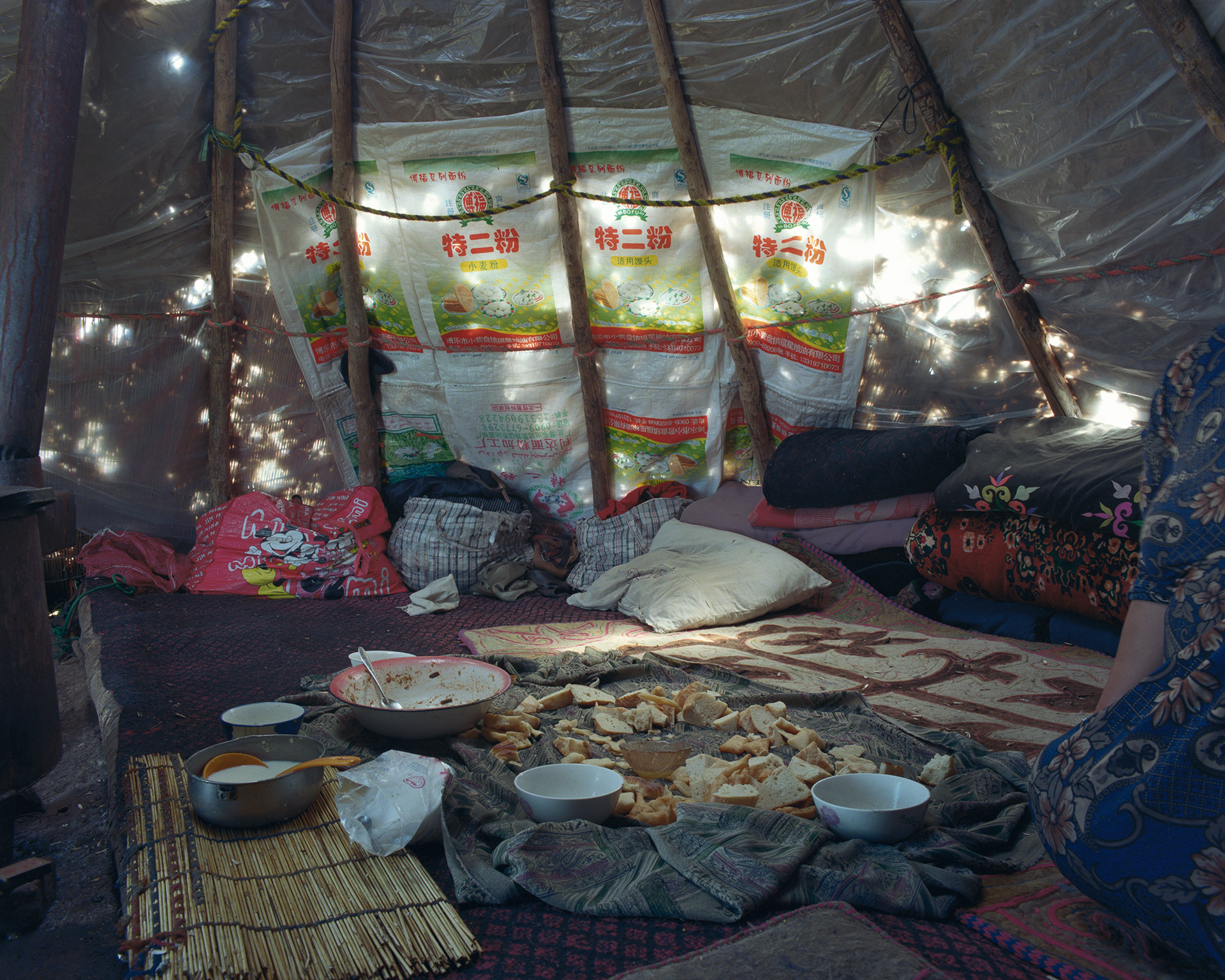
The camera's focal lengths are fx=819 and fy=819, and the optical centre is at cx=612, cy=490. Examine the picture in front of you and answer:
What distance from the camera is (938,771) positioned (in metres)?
1.38

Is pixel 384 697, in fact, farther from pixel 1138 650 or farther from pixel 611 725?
pixel 1138 650

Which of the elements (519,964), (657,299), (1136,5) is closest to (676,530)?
(657,299)

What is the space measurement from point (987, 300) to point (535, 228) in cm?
185

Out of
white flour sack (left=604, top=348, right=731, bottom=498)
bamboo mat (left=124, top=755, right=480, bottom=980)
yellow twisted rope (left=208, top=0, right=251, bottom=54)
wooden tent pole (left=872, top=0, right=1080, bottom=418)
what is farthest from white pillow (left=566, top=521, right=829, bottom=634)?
yellow twisted rope (left=208, top=0, right=251, bottom=54)

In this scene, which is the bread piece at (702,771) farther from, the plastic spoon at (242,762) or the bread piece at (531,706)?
the plastic spoon at (242,762)

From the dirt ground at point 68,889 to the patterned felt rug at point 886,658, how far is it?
101cm

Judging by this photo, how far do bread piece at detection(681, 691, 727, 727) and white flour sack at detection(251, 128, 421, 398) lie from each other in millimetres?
2637

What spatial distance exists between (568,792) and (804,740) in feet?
1.62

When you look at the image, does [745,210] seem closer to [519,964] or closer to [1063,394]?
[1063,394]

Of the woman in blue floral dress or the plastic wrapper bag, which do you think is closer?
the woman in blue floral dress

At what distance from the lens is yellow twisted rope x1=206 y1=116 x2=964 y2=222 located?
8.70 ft

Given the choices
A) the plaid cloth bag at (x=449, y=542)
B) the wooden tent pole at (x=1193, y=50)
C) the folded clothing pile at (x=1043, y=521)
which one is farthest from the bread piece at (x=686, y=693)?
the plaid cloth bag at (x=449, y=542)

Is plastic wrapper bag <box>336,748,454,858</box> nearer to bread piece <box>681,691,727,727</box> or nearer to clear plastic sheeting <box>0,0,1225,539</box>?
bread piece <box>681,691,727,727</box>

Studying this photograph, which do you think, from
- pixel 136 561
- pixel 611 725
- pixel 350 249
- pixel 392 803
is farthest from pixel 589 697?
pixel 350 249
